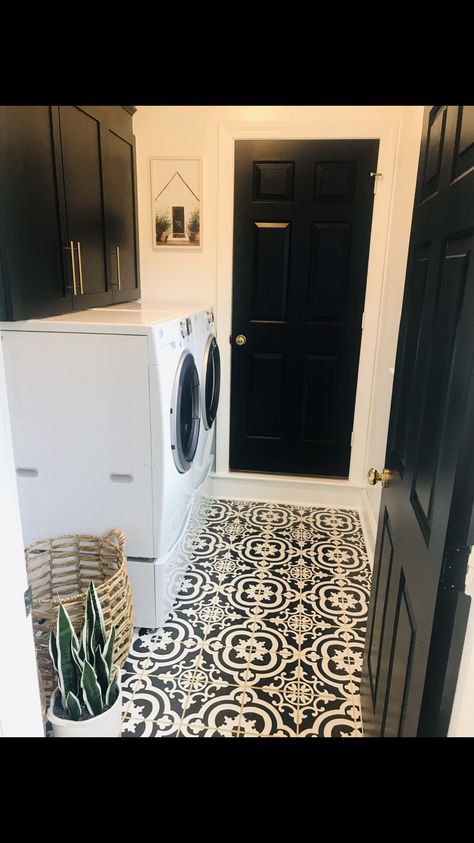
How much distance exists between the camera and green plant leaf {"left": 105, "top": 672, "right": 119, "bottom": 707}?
4.45 ft

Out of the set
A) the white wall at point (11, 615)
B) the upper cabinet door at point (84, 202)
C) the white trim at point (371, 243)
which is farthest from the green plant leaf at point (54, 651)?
the white trim at point (371, 243)

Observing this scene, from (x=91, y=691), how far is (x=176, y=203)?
247 centimetres

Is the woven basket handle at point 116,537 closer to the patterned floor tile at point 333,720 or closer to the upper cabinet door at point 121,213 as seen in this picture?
the patterned floor tile at point 333,720

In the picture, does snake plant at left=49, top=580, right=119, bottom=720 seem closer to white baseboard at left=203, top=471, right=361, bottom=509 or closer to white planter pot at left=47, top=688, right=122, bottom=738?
white planter pot at left=47, top=688, right=122, bottom=738

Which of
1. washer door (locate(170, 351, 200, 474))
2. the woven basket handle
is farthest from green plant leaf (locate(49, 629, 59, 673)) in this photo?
washer door (locate(170, 351, 200, 474))

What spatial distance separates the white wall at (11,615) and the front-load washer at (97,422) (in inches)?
37.7

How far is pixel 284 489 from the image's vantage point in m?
3.18

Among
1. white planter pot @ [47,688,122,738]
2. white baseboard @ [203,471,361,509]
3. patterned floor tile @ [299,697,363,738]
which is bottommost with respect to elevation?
patterned floor tile @ [299,697,363,738]

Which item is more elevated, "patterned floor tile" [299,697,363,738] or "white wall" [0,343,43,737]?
"white wall" [0,343,43,737]

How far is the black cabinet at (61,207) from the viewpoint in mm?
1488

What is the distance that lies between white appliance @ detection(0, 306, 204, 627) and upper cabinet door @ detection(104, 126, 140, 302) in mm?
575
